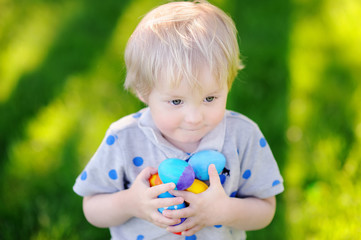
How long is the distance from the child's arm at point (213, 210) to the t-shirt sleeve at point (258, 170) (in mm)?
55

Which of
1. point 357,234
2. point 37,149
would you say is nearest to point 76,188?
point 37,149

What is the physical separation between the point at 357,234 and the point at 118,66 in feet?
6.39

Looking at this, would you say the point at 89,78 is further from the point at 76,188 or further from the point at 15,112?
the point at 76,188

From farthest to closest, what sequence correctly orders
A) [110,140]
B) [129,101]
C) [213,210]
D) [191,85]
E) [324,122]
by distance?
1. [129,101]
2. [324,122]
3. [110,140]
4. [213,210]
5. [191,85]

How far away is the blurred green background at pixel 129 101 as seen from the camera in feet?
8.14

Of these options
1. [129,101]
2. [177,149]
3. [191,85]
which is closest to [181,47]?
[191,85]

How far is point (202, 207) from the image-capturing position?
1.56 meters

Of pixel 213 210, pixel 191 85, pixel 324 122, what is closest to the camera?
pixel 191 85

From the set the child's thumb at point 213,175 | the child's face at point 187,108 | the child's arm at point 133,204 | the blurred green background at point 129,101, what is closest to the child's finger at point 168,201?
the child's arm at point 133,204

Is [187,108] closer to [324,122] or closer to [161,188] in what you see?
[161,188]

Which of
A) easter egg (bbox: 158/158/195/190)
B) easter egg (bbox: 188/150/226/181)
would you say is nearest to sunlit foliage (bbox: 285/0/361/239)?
easter egg (bbox: 188/150/226/181)

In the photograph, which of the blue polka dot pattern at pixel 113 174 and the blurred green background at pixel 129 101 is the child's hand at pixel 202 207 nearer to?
the blue polka dot pattern at pixel 113 174

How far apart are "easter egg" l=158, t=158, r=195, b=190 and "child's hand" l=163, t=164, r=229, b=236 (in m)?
0.05

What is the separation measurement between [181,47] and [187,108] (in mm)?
193
